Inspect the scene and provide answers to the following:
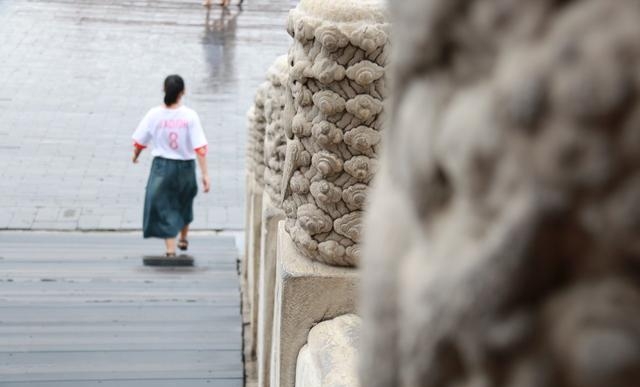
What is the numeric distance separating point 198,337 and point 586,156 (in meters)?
5.17

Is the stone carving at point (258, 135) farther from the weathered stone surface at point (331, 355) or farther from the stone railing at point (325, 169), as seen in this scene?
the weathered stone surface at point (331, 355)

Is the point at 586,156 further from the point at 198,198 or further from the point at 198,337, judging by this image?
the point at 198,198

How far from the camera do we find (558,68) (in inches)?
27.2

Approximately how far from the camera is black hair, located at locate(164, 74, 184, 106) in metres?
6.16

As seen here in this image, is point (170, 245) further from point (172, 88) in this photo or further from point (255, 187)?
point (255, 187)

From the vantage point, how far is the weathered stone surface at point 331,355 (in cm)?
231

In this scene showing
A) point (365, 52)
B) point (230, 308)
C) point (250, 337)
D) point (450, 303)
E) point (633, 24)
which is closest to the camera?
point (633, 24)

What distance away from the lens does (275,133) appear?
4160 millimetres

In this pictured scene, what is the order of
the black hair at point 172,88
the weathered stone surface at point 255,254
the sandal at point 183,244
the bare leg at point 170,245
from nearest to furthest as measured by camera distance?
the weathered stone surface at point 255,254 < the black hair at point 172,88 < the bare leg at point 170,245 < the sandal at point 183,244

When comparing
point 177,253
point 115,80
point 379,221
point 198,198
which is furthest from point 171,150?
point 115,80

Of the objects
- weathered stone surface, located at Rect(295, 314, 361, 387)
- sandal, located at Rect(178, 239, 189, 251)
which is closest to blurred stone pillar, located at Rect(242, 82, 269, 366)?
sandal, located at Rect(178, 239, 189, 251)

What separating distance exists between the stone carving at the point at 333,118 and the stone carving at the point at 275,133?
1.04 meters

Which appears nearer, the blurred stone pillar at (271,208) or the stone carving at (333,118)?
the stone carving at (333,118)

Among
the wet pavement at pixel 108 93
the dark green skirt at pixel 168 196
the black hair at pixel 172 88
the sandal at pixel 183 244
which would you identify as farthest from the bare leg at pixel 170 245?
the wet pavement at pixel 108 93
